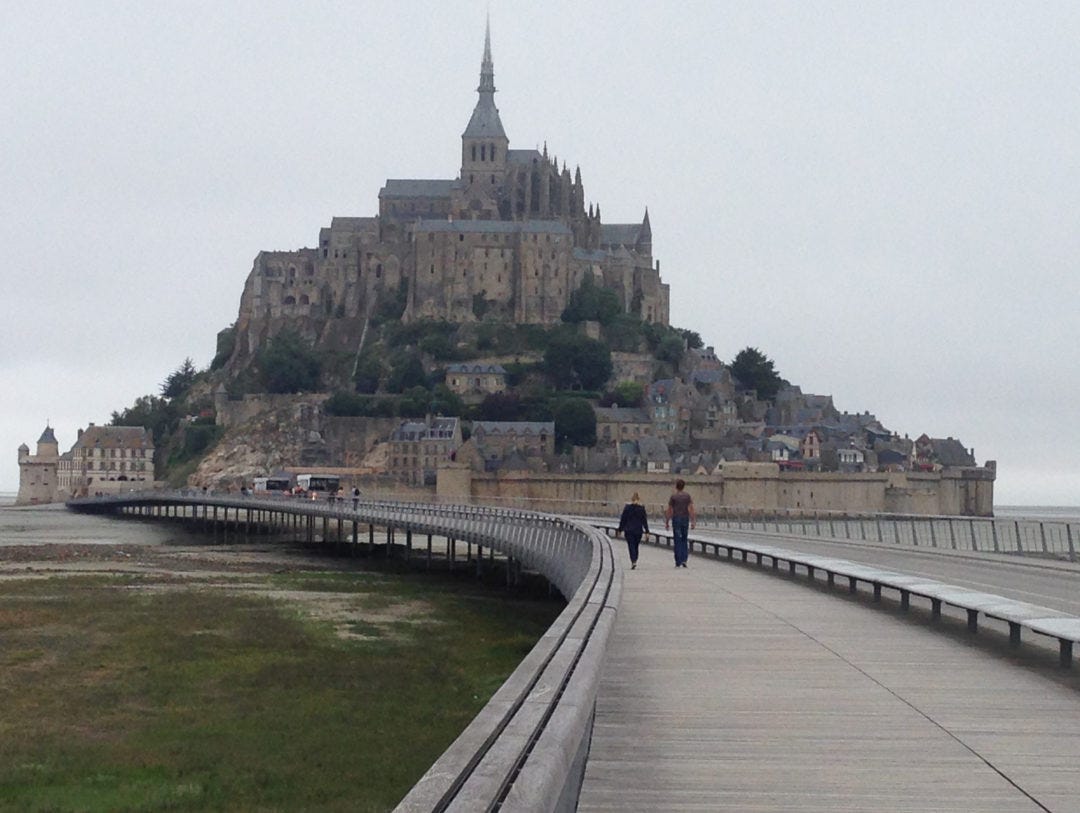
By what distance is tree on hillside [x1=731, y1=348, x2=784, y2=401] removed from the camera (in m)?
123

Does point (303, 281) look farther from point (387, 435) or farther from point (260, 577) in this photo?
point (260, 577)

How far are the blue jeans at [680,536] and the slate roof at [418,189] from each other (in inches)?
4445

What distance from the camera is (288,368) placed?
120 m

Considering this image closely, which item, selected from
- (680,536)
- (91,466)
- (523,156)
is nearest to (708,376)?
(523,156)

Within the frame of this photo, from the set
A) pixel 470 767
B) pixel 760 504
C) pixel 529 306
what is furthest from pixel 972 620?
pixel 529 306

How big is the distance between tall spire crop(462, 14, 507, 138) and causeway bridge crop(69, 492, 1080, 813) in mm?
117119

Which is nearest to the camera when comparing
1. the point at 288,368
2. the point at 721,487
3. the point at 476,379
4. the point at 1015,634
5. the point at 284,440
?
the point at 1015,634

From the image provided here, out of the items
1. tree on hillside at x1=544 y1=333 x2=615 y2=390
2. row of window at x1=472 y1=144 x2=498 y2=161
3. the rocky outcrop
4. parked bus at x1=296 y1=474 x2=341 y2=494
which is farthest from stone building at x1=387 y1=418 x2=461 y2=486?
row of window at x1=472 y1=144 x2=498 y2=161

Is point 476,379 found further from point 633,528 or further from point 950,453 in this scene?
point 633,528

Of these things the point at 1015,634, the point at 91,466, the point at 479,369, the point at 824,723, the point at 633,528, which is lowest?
the point at 824,723

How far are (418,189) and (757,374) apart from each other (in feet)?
114

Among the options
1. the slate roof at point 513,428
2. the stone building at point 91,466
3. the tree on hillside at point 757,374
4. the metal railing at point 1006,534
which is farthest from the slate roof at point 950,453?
the metal railing at point 1006,534

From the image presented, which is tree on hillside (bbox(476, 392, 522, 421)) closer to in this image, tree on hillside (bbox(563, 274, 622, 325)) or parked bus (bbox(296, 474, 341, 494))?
tree on hillside (bbox(563, 274, 622, 325))

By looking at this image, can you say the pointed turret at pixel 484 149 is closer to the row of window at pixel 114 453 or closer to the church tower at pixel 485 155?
the church tower at pixel 485 155
